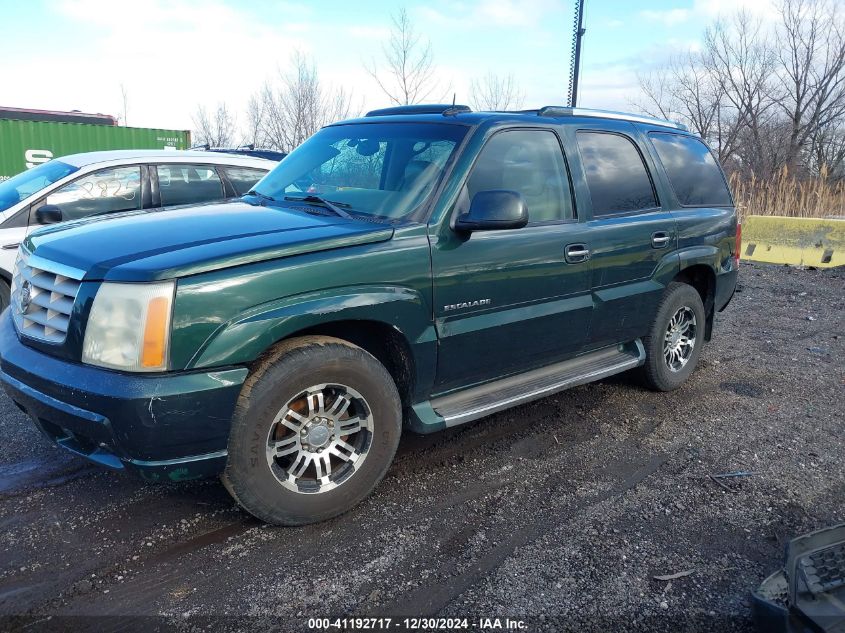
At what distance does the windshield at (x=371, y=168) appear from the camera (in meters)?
3.51

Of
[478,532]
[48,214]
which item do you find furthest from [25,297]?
[48,214]

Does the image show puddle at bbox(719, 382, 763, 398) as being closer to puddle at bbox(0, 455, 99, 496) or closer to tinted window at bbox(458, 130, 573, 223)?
tinted window at bbox(458, 130, 573, 223)

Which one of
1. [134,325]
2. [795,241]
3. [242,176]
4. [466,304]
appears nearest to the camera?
[134,325]

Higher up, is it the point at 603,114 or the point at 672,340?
the point at 603,114

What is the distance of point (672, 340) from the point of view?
5.10 meters

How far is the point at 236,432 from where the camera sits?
276cm

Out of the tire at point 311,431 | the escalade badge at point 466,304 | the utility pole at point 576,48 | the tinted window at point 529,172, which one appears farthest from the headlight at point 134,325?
the utility pole at point 576,48

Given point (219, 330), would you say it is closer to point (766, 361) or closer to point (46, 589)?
point (46, 589)

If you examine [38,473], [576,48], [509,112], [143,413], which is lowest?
[38,473]

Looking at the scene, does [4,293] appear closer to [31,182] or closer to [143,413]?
[31,182]

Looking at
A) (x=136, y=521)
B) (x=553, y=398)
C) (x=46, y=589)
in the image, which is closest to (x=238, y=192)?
(x=553, y=398)

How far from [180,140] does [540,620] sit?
71.5ft

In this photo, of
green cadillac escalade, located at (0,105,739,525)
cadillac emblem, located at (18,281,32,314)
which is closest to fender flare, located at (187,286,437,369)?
green cadillac escalade, located at (0,105,739,525)

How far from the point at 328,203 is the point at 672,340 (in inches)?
118
